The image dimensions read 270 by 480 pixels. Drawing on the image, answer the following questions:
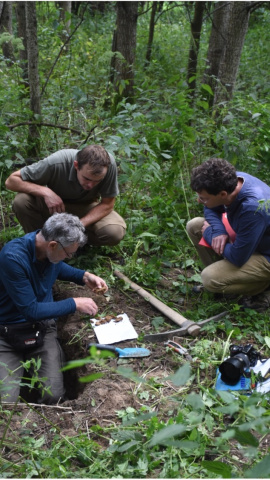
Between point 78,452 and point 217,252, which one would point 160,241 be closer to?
point 217,252

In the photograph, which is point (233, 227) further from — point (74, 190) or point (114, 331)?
point (74, 190)

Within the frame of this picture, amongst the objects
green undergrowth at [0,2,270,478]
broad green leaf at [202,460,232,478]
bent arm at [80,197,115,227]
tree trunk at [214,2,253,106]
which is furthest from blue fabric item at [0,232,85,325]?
tree trunk at [214,2,253,106]

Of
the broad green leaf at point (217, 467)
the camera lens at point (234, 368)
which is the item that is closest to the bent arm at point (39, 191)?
the camera lens at point (234, 368)

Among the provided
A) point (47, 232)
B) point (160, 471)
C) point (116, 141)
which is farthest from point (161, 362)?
point (116, 141)

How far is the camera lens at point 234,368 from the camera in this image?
279cm

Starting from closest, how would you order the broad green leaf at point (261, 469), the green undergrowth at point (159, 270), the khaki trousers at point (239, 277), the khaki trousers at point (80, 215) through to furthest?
the broad green leaf at point (261, 469)
the green undergrowth at point (159, 270)
the khaki trousers at point (239, 277)
the khaki trousers at point (80, 215)

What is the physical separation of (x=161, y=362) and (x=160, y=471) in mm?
962

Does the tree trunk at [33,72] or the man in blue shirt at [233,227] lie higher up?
the tree trunk at [33,72]

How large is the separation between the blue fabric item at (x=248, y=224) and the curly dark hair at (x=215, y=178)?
0.46ft

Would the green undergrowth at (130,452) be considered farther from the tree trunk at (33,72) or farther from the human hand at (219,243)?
the tree trunk at (33,72)

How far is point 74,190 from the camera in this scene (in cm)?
416

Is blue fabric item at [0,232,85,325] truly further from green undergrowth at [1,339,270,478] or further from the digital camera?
the digital camera

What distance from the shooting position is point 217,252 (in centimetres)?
376

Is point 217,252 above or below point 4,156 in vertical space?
below
